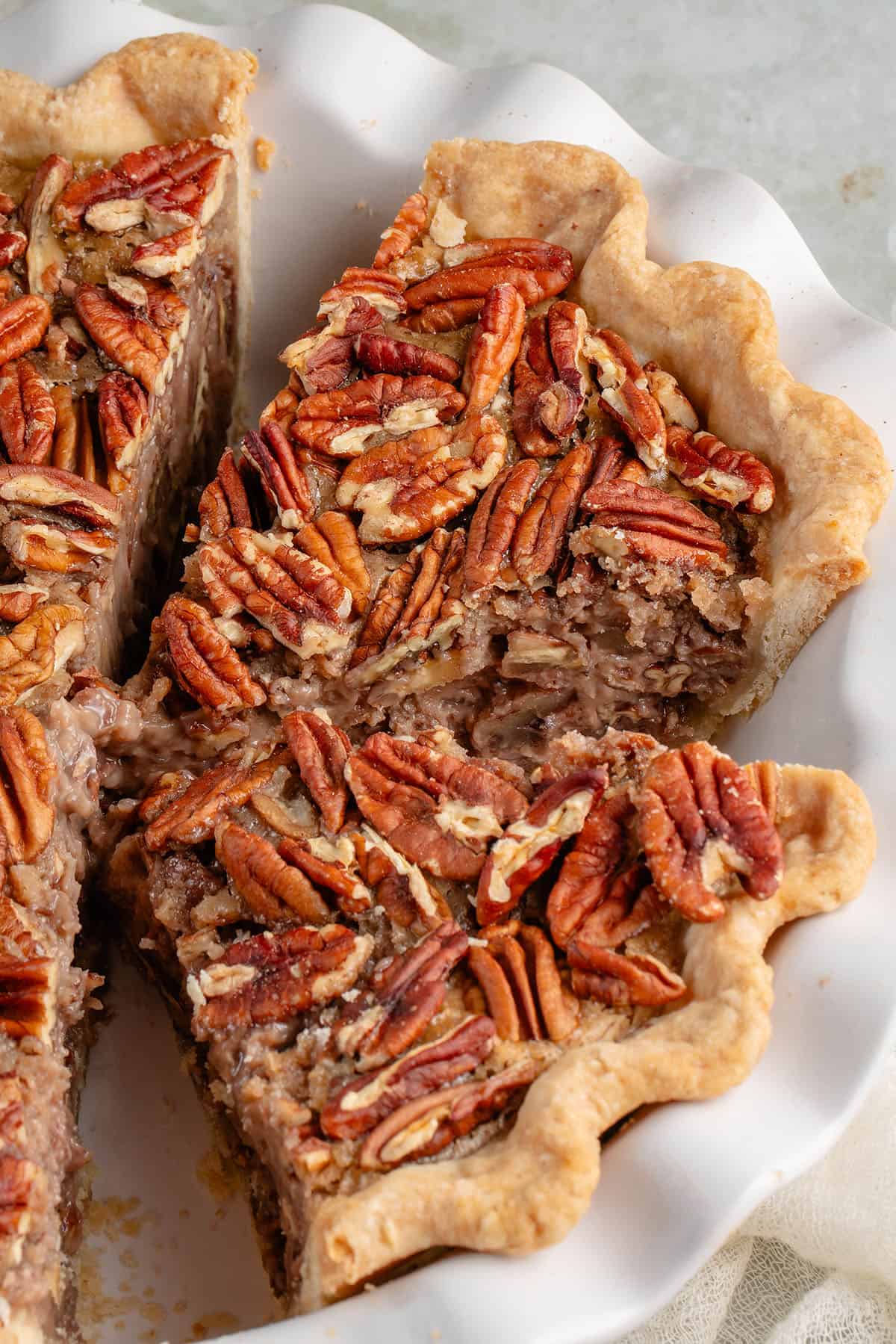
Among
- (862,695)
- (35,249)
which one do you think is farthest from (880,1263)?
(35,249)

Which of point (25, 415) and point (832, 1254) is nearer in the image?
point (832, 1254)

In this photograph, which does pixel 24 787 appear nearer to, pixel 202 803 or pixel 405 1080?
pixel 202 803

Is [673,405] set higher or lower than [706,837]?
higher

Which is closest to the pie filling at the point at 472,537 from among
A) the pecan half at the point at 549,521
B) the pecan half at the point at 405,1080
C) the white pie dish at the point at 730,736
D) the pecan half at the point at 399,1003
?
the pecan half at the point at 549,521

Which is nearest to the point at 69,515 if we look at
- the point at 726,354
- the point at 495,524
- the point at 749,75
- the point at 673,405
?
the point at 495,524

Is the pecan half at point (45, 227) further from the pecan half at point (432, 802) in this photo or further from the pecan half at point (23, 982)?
the pecan half at point (23, 982)

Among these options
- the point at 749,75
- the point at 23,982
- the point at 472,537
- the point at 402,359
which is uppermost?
the point at 749,75

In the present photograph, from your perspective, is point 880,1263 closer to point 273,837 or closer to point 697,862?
point 697,862
